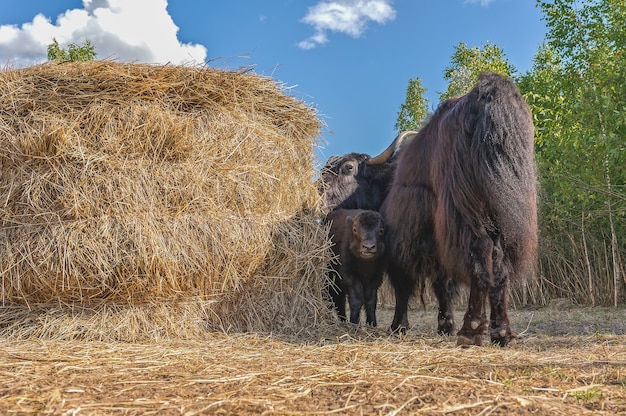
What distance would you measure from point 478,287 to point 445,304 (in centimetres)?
122

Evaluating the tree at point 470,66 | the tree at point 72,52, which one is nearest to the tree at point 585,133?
the tree at point 470,66

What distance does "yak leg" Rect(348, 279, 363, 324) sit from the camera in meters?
6.11

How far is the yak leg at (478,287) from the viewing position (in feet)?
15.4

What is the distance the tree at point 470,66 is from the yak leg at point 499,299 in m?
12.4

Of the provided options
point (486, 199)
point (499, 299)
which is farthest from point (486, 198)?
point (499, 299)

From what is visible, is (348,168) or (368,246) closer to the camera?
(368,246)

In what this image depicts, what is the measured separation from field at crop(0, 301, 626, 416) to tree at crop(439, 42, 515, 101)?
13.3 meters

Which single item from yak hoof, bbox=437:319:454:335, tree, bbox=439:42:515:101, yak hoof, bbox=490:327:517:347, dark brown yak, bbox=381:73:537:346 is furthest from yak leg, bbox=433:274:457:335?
tree, bbox=439:42:515:101

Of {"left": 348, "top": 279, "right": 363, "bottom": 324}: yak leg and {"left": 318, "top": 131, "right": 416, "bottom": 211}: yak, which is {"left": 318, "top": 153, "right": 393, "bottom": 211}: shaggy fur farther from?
{"left": 348, "top": 279, "right": 363, "bottom": 324}: yak leg

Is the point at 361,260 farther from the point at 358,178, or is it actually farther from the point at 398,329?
the point at 358,178

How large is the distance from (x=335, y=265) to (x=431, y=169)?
175 centimetres

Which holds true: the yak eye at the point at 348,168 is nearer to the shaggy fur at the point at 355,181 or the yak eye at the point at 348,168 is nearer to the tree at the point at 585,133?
the shaggy fur at the point at 355,181

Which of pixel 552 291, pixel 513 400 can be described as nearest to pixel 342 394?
pixel 513 400

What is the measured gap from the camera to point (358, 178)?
24.3ft
